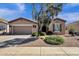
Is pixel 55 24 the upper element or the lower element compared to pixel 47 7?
lower

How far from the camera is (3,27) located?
2244 cm

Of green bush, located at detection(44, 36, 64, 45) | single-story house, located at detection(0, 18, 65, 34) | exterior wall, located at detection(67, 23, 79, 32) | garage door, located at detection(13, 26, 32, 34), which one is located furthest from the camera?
garage door, located at detection(13, 26, 32, 34)

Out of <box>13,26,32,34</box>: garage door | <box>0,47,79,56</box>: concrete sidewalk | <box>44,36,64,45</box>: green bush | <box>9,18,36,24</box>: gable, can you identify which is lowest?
<box>0,47,79,56</box>: concrete sidewalk

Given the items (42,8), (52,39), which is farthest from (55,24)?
(52,39)

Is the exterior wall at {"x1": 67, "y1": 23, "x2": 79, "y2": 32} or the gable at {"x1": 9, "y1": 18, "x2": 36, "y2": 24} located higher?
the gable at {"x1": 9, "y1": 18, "x2": 36, "y2": 24}

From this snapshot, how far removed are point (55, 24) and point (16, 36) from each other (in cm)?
482

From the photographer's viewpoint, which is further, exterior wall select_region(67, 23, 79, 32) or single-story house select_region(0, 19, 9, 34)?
single-story house select_region(0, 19, 9, 34)

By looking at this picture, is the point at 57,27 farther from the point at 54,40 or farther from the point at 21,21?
the point at 54,40

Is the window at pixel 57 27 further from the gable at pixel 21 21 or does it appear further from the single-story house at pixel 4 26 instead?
the single-story house at pixel 4 26

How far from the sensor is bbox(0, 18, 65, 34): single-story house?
69.2 ft

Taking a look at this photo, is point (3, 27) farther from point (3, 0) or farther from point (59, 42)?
point (3, 0)

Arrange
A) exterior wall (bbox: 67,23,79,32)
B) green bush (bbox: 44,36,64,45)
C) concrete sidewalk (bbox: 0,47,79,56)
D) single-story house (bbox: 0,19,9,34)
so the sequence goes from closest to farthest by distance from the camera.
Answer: concrete sidewalk (bbox: 0,47,79,56) → green bush (bbox: 44,36,64,45) → exterior wall (bbox: 67,23,79,32) → single-story house (bbox: 0,19,9,34)

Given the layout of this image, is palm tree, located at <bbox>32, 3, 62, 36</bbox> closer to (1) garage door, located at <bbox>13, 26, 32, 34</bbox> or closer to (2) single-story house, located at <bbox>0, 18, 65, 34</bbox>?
(2) single-story house, located at <bbox>0, 18, 65, 34</bbox>

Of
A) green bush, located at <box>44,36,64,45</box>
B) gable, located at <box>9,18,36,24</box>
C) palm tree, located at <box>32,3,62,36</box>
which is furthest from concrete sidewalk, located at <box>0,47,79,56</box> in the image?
gable, located at <box>9,18,36,24</box>
